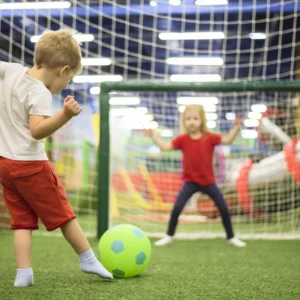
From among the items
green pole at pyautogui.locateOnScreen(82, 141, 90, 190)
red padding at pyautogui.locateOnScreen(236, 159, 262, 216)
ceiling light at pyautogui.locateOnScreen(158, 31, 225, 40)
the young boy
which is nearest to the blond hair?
the young boy

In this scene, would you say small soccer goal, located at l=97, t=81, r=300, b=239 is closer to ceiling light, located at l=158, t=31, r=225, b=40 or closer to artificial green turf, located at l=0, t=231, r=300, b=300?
artificial green turf, located at l=0, t=231, r=300, b=300

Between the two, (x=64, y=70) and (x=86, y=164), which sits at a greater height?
(x=64, y=70)

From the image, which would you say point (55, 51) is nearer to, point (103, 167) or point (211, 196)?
point (103, 167)

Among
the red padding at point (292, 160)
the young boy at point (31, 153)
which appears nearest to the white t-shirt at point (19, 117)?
the young boy at point (31, 153)

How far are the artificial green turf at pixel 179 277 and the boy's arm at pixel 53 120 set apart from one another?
60cm

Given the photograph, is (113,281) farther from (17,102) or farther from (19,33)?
(19,33)

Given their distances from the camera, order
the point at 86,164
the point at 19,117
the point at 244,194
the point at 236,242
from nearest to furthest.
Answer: the point at 19,117, the point at 236,242, the point at 244,194, the point at 86,164

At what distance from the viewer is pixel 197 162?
12.7 ft

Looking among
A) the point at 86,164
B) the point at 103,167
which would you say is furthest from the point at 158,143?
the point at 86,164

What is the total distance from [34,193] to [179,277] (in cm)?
77

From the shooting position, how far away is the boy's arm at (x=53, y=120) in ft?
6.14

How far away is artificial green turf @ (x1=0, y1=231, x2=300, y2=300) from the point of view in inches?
77.0

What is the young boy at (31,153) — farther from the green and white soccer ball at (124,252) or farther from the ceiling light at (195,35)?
the ceiling light at (195,35)

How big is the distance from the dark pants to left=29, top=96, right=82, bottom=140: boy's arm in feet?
6.63
